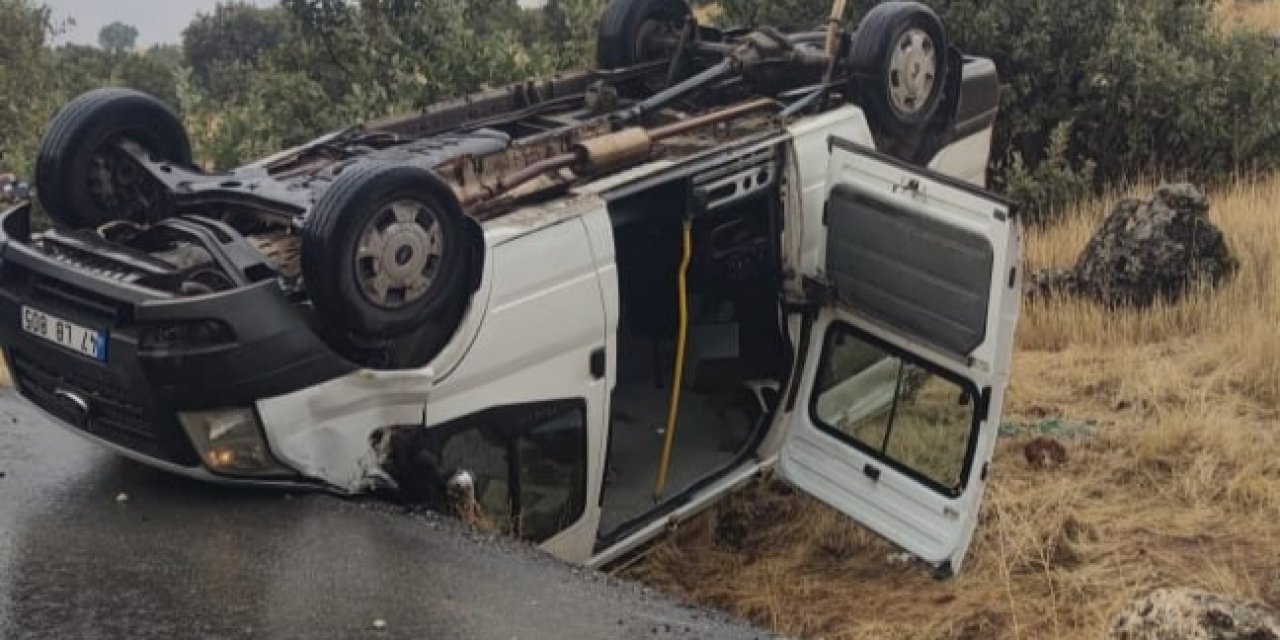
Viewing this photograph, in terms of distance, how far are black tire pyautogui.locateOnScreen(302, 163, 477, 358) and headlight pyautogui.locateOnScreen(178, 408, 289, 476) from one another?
384mm

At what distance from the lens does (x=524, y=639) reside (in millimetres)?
4090

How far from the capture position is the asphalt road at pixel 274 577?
13.7ft

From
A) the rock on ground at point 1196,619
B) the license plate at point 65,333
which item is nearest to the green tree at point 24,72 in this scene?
the license plate at point 65,333

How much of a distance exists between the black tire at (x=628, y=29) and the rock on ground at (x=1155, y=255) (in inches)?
115

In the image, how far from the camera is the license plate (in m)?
4.57

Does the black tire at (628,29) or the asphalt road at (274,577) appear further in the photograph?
the black tire at (628,29)

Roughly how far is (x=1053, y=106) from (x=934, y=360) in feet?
21.2

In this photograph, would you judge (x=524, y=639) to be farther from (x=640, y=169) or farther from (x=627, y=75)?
(x=627, y=75)

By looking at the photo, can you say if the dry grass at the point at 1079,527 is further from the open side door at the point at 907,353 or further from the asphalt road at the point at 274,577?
the asphalt road at the point at 274,577

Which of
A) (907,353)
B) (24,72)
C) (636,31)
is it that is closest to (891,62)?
(907,353)

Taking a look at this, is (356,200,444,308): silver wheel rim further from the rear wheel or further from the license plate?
the rear wheel

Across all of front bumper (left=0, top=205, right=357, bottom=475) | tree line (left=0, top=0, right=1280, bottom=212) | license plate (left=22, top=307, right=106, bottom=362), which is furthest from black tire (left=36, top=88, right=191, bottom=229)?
tree line (left=0, top=0, right=1280, bottom=212)

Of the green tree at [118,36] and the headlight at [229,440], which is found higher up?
the headlight at [229,440]

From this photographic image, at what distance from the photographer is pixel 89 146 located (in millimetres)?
5449
